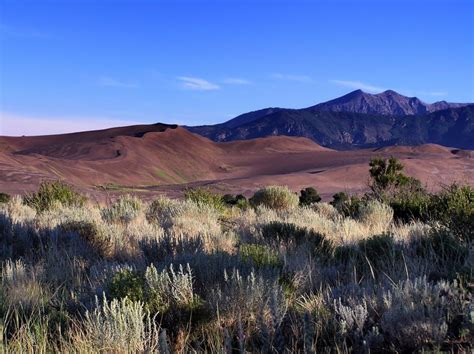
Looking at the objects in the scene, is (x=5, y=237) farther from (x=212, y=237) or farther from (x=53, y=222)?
(x=212, y=237)

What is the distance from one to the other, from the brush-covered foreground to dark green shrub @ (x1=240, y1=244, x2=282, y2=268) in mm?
14

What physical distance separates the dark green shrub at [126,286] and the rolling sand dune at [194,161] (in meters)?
51.3

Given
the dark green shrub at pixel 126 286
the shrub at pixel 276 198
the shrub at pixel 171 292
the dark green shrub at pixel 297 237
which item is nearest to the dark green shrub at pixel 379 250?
the dark green shrub at pixel 297 237

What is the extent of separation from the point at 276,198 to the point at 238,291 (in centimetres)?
1426

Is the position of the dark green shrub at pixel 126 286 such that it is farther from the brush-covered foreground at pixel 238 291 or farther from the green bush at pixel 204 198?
the green bush at pixel 204 198

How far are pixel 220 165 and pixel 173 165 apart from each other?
10205 mm

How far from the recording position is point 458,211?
8688 millimetres

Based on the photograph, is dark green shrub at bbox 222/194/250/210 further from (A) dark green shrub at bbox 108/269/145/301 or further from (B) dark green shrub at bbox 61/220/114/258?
(A) dark green shrub at bbox 108/269/145/301

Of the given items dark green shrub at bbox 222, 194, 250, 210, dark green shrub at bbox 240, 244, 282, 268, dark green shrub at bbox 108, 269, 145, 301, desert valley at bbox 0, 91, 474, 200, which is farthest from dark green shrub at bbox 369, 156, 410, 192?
desert valley at bbox 0, 91, 474, 200

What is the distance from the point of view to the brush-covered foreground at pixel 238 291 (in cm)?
394

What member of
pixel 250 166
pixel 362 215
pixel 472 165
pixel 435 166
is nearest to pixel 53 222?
pixel 362 215

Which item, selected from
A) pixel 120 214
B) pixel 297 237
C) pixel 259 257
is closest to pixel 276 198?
pixel 120 214

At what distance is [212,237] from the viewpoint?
28.4 ft

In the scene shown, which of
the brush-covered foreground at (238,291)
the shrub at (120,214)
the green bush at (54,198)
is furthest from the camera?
the green bush at (54,198)
